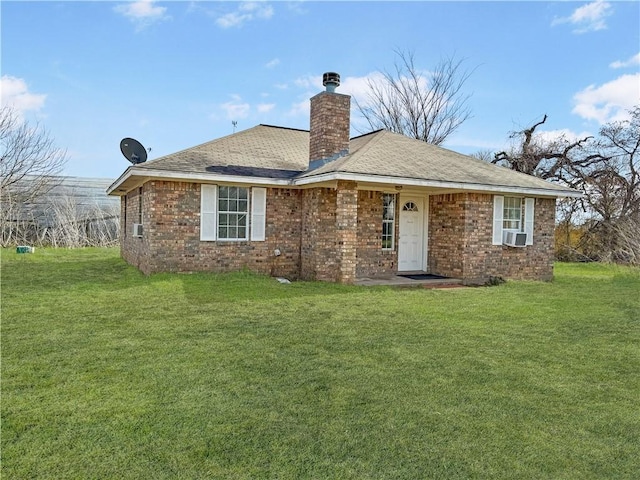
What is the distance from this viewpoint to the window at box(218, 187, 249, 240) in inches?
424

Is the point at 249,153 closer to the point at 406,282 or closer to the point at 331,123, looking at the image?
A: the point at 331,123

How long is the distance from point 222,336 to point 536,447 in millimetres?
3736

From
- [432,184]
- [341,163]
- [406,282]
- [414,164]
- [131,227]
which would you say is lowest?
[406,282]

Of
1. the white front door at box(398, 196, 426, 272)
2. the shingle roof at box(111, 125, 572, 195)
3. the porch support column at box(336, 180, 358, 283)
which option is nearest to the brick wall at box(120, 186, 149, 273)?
the shingle roof at box(111, 125, 572, 195)

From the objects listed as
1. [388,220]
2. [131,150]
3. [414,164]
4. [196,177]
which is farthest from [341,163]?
[131,150]

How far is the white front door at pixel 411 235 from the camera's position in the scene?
1212 centimetres

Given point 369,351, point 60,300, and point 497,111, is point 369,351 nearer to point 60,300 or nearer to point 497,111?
point 60,300

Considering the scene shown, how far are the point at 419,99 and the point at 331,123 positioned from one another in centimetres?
1795

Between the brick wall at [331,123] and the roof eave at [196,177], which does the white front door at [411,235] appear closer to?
the brick wall at [331,123]

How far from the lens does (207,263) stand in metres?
10.7

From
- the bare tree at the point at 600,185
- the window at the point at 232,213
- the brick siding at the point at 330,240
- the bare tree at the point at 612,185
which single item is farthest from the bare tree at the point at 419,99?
the window at the point at 232,213

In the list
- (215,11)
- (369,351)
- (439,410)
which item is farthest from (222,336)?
(215,11)

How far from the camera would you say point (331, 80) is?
11.3m

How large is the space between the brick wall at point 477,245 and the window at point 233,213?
4.97 m
